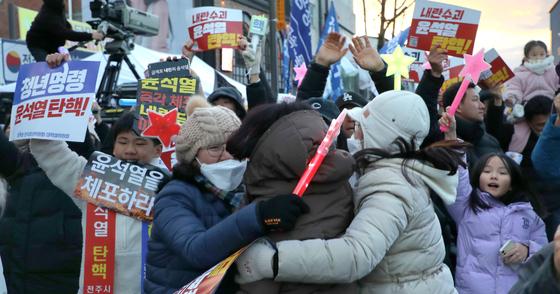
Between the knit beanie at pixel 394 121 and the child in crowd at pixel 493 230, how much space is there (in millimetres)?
1568

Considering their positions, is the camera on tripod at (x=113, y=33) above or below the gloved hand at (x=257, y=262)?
above

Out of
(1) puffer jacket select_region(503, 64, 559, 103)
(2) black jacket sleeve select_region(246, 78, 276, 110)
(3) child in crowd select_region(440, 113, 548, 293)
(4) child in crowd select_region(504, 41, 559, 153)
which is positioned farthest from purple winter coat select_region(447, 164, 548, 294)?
(1) puffer jacket select_region(503, 64, 559, 103)

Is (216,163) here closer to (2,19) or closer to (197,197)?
(197,197)

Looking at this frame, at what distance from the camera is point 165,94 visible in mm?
4242

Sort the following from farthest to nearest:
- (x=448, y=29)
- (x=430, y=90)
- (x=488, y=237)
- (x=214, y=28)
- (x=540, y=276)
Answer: (x=214, y=28), (x=448, y=29), (x=488, y=237), (x=430, y=90), (x=540, y=276)

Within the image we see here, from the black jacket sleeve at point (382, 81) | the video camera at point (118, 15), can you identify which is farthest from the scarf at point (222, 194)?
the video camera at point (118, 15)

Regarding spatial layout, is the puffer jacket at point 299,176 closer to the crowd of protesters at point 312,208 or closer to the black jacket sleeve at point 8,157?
the crowd of protesters at point 312,208

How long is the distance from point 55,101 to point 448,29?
3233 mm

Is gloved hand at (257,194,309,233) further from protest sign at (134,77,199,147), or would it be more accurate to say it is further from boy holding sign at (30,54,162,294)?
protest sign at (134,77,199,147)

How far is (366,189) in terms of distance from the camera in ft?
7.75

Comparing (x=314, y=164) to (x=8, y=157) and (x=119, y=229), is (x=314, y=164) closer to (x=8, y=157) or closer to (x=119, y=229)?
(x=119, y=229)

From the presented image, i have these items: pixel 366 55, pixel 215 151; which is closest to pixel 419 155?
pixel 215 151

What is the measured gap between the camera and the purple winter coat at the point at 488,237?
13.1 ft

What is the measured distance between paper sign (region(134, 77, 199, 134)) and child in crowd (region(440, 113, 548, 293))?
1536mm
